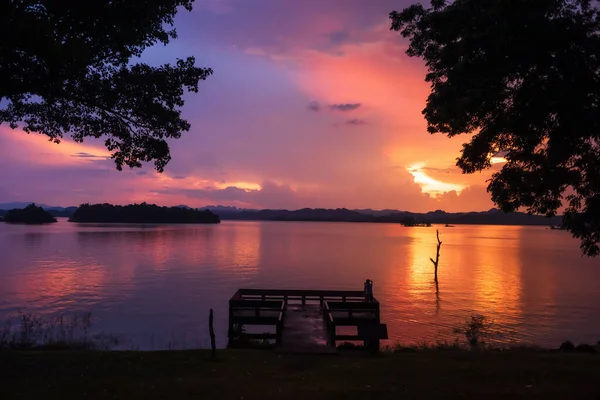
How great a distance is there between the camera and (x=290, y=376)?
41.9 ft

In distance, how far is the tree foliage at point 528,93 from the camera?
954 centimetres

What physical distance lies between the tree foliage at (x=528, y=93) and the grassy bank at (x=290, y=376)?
428 centimetres

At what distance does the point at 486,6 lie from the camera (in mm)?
9883

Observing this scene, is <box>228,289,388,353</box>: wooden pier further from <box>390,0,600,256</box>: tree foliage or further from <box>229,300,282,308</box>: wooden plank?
<box>390,0,600,256</box>: tree foliage

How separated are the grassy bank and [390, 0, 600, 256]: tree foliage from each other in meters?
4.28

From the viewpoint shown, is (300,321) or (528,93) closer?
(528,93)

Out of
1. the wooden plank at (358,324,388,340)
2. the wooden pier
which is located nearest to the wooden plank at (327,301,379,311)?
the wooden pier

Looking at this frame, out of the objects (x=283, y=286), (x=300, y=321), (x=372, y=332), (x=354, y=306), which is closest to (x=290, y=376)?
(x=372, y=332)

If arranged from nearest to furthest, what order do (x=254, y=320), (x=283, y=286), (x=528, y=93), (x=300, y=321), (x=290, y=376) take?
(x=528, y=93)
(x=290, y=376)
(x=254, y=320)
(x=300, y=321)
(x=283, y=286)

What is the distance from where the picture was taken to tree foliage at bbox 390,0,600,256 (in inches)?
376

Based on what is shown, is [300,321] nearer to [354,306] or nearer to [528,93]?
[354,306]

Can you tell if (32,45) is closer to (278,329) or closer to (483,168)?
(483,168)

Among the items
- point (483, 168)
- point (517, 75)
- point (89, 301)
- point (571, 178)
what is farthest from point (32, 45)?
point (89, 301)

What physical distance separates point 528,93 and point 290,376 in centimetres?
988
